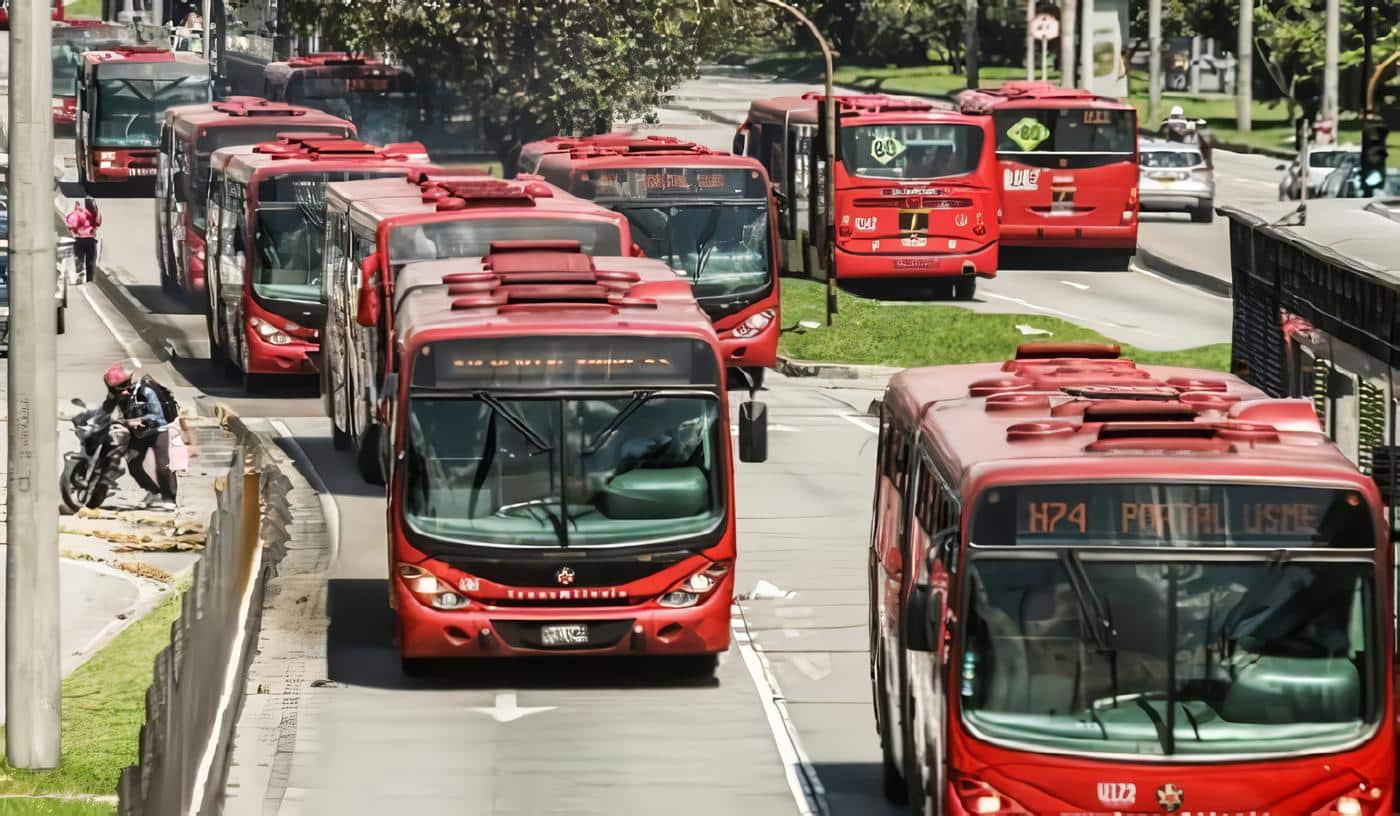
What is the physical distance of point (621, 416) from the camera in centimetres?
1780

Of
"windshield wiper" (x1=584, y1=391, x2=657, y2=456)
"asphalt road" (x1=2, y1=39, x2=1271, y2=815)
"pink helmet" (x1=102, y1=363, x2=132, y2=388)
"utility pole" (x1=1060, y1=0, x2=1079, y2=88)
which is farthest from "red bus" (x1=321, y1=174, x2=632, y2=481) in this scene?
"utility pole" (x1=1060, y1=0, x2=1079, y2=88)

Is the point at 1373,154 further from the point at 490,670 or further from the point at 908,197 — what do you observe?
the point at 490,670

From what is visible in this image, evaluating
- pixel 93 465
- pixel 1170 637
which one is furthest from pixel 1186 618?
pixel 93 465

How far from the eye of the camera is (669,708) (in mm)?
17672

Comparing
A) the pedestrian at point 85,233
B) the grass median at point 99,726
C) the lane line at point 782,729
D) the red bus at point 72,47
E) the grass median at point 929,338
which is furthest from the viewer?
the red bus at point 72,47

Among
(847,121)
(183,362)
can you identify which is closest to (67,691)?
(183,362)

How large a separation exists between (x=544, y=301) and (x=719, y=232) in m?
14.7

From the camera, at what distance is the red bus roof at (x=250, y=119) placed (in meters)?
42.8

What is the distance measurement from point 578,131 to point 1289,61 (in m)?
34.6

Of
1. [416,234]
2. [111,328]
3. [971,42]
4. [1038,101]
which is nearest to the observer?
[416,234]

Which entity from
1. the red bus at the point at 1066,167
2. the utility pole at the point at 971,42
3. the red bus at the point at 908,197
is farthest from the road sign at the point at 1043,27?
the red bus at the point at 908,197

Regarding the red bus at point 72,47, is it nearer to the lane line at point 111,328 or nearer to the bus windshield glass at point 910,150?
the lane line at point 111,328

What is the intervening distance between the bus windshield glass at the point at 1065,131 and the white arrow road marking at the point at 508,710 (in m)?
29.0

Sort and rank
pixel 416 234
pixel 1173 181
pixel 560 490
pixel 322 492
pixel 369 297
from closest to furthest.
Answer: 1. pixel 560 490
2. pixel 369 297
3. pixel 416 234
4. pixel 322 492
5. pixel 1173 181
